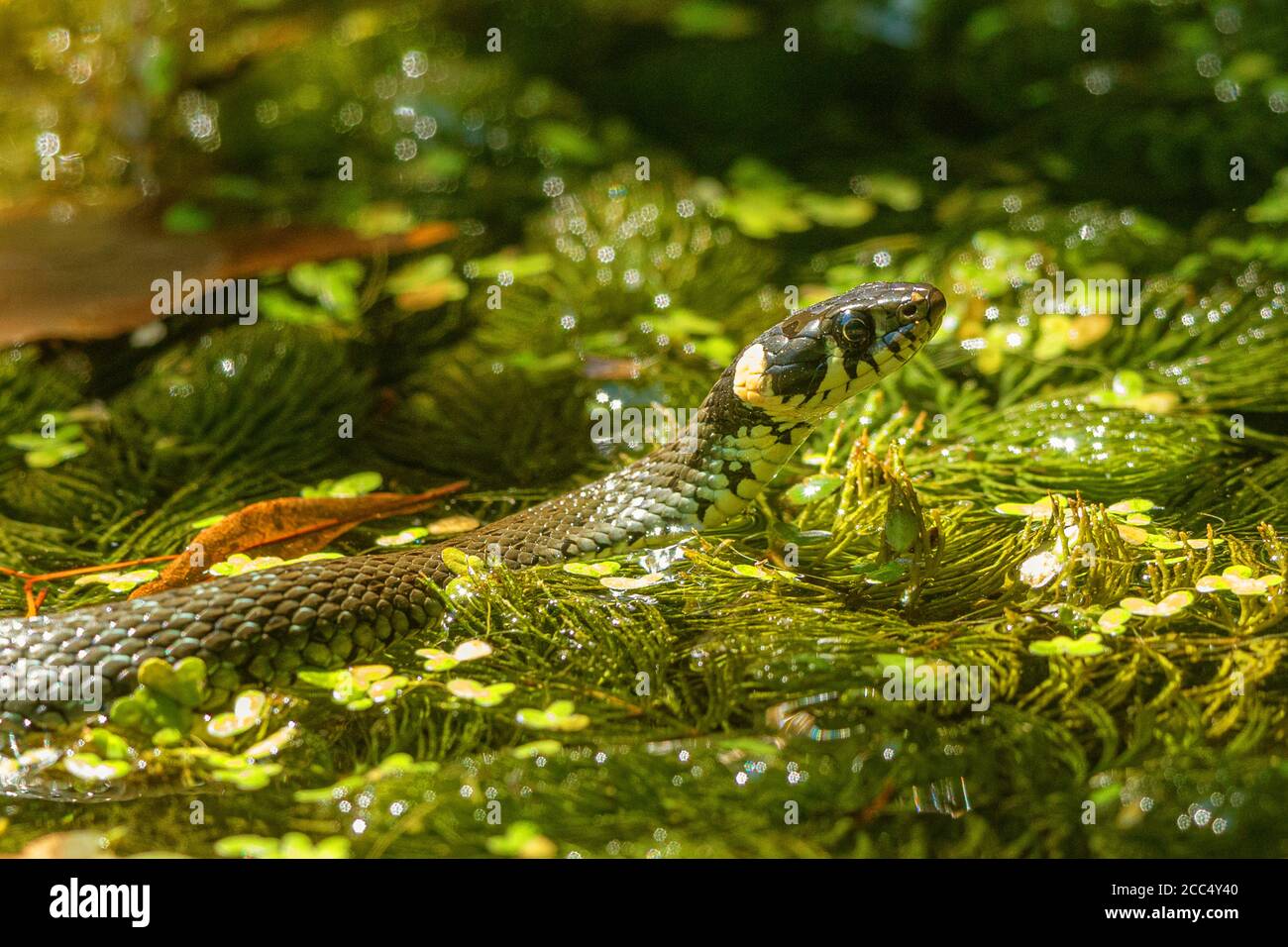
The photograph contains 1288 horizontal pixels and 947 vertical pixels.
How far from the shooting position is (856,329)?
430cm

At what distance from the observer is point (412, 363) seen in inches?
235

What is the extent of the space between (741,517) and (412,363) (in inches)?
87.2

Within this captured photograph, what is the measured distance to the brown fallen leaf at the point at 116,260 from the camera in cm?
585

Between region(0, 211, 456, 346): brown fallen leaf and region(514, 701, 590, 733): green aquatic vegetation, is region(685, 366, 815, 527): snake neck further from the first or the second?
region(0, 211, 456, 346): brown fallen leaf

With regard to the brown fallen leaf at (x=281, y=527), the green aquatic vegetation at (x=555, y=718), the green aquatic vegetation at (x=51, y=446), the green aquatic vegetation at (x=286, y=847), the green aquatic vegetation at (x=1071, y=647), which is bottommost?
the green aquatic vegetation at (x=286, y=847)

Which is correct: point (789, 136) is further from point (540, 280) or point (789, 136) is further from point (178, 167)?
point (178, 167)

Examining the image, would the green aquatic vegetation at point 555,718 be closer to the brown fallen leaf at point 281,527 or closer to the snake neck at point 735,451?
the snake neck at point 735,451

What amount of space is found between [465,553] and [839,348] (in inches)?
62.5

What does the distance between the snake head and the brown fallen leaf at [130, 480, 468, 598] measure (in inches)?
60.0

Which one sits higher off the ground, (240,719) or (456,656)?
(456,656)

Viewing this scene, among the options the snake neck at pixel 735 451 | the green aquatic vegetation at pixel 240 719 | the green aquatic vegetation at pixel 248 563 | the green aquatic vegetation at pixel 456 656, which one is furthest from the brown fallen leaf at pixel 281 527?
the snake neck at pixel 735 451

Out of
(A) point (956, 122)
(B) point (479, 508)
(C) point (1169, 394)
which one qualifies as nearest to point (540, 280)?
(B) point (479, 508)

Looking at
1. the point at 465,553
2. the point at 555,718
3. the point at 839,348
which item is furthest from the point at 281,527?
the point at 839,348

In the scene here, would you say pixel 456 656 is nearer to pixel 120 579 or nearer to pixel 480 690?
pixel 480 690
